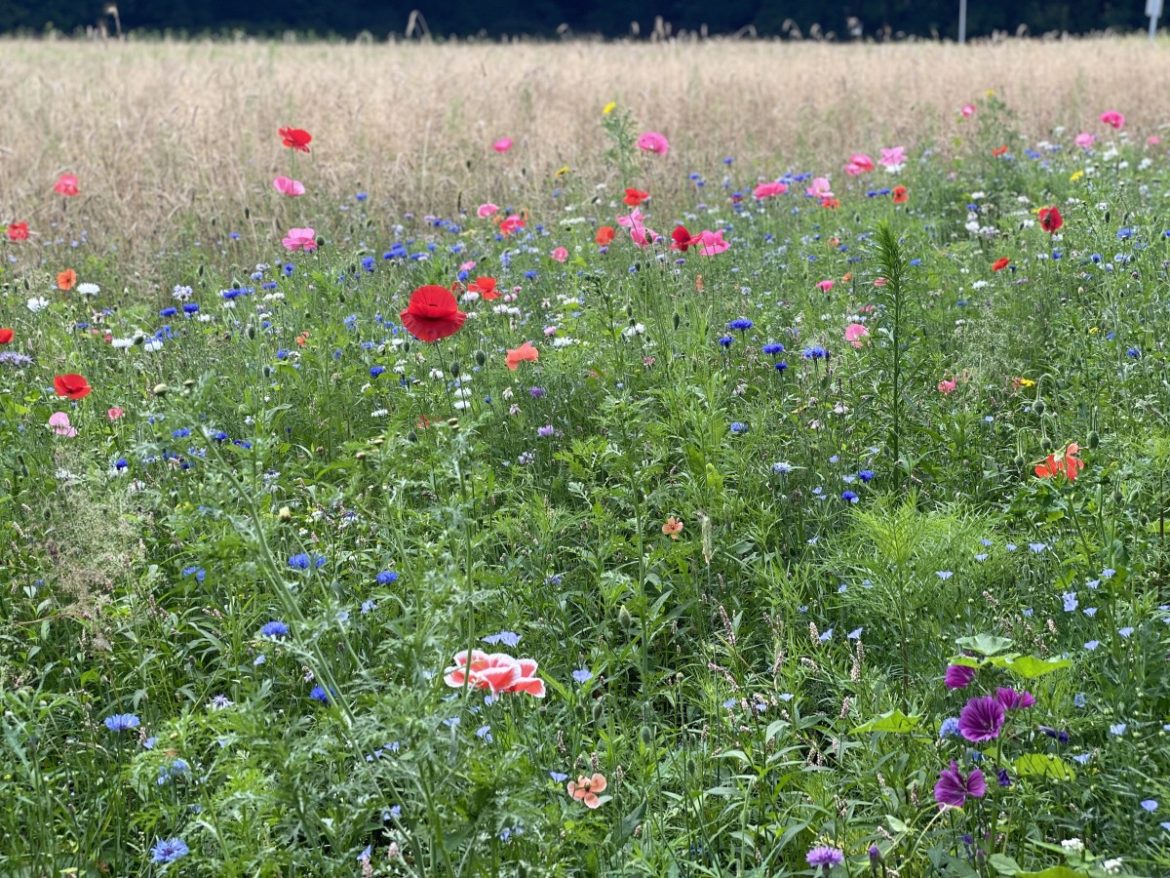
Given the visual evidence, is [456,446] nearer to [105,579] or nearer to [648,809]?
[648,809]

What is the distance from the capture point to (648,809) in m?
1.86

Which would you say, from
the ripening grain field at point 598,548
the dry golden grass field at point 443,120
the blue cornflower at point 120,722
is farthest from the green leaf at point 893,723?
the dry golden grass field at point 443,120

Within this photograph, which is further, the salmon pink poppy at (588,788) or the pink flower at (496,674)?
the salmon pink poppy at (588,788)

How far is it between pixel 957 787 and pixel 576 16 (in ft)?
135

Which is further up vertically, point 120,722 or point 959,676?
point 959,676

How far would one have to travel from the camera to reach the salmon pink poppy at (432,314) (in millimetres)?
2258

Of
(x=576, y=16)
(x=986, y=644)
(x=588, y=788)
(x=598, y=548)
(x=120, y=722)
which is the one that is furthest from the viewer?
(x=576, y=16)

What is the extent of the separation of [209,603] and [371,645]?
0.46m

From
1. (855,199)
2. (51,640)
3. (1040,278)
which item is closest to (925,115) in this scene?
(855,199)

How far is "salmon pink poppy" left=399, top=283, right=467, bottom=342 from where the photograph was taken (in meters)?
2.26

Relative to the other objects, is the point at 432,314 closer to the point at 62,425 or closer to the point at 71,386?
the point at 71,386

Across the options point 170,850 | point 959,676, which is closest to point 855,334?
point 959,676

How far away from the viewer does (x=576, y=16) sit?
39719 millimetres

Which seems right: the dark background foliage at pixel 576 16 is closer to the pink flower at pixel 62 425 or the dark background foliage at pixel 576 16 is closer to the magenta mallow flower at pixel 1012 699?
the pink flower at pixel 62 425
